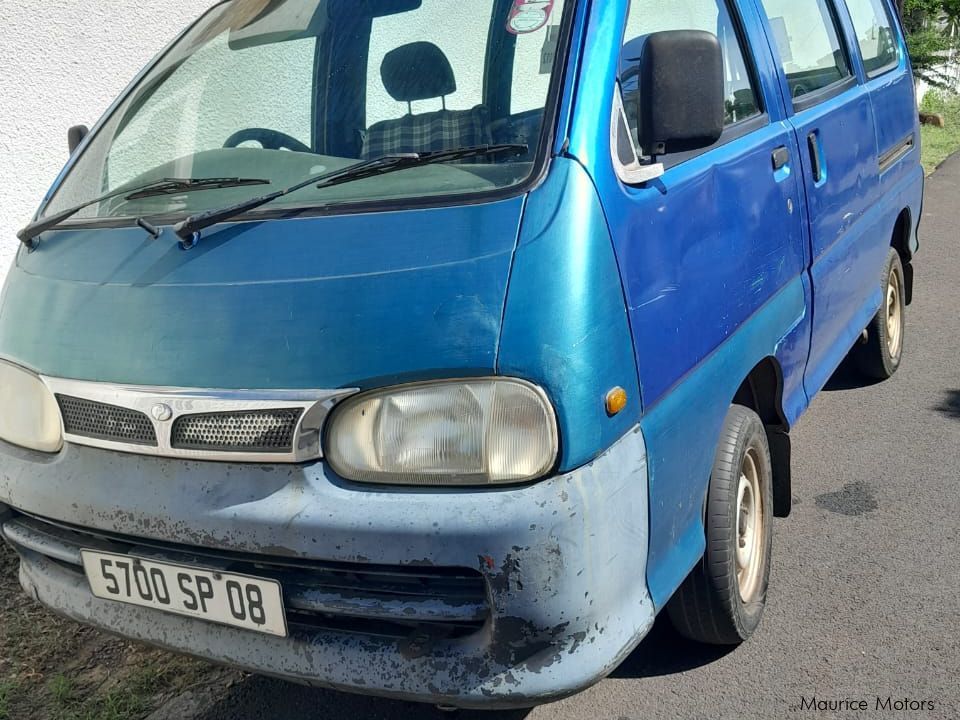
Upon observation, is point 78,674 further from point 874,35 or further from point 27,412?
point 874,35

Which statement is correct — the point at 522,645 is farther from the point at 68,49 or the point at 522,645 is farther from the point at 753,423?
the point at 68,49

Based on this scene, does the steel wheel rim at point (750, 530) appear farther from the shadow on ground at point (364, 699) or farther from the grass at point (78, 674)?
the grass at point (78, 674)

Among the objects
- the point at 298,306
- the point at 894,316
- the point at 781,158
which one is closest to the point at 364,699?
the point at 298,306

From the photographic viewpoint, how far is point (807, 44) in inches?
143

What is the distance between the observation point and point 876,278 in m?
4.46

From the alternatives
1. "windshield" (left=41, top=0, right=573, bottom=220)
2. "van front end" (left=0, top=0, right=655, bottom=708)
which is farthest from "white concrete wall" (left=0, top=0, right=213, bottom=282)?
"van front end" (left=0, top=0, right=655, bottom=708)

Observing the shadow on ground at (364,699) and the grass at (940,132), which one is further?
the grass at (940,132)

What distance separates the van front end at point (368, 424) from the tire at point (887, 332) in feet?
9.56

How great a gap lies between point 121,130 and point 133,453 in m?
1.29

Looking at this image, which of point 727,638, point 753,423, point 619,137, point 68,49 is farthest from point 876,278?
point 68,49

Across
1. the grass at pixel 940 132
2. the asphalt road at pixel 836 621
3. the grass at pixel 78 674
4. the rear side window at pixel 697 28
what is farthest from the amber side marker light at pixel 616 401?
the grass at pixel 940 132

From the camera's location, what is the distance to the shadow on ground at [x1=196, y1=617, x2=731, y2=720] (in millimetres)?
2668

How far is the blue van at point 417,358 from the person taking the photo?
195cm

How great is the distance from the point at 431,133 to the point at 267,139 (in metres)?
0.54
